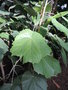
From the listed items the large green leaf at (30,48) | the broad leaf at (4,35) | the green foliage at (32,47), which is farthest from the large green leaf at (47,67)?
the broad leaf at (4,35)

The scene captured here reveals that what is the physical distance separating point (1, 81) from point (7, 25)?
34 cm

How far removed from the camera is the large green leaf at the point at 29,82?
48.3 inches

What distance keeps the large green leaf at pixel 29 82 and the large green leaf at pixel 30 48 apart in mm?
220

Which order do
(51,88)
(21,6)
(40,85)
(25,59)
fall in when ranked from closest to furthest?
(25,59)
(40,85)
(21,6)
(51,88)

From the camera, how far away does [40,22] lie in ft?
4.30

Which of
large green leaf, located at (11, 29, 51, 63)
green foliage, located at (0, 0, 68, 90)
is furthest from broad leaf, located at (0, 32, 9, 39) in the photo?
large green leaf, located at (11, 29, 51, 63)

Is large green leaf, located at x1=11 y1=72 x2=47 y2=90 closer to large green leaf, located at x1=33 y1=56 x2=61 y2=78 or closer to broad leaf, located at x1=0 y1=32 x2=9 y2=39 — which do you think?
large green leaf, located at x1=33 y1=56 x2=61 y2=78

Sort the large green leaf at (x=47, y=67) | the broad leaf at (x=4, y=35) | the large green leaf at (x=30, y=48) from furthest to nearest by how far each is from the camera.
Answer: the broad leaf at (x=4, y=35) → the large green leaf at (x=47, y=67) → the large green leaf at (x=30, y=48)

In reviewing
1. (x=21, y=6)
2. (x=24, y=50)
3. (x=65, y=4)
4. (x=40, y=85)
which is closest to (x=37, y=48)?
(x=24, y=50)

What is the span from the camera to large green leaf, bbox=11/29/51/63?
Result: 1048mm

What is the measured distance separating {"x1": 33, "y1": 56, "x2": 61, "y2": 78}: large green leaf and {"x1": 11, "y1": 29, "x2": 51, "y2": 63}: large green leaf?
120mm

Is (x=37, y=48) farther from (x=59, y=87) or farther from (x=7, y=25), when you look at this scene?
(x=59, y=87)

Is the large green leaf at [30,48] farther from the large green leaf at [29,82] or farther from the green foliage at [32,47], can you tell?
the large green leaf at [29,82]

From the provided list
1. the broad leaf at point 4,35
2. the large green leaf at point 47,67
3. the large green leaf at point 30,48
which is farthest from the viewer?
the broad leaf at point 4,35
